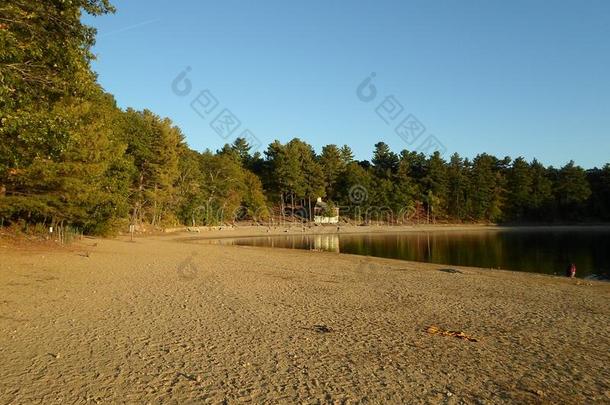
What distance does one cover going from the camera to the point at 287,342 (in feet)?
26.6

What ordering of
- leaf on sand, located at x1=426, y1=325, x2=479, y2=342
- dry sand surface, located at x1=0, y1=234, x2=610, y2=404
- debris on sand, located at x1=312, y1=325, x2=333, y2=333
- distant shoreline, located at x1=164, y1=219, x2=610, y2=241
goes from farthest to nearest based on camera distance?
distant shoreline, located at x1=164, y1=219, x2=610, y2=241 → debris on sand, located at x1=312, y1=325, x2=333, y2=333 → leaf on sand, located at x1=426, y1=325, x2=479, y2=342 → dry sand surface, located at x1=0, y1=234, x2=610, y2=404

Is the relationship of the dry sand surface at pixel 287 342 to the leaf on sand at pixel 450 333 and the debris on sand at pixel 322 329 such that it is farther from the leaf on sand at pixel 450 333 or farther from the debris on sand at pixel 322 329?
the leaf on sand at pixel 450 333

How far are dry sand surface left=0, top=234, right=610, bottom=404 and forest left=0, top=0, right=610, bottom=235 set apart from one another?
455 centimetres

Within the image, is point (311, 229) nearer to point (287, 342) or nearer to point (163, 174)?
point (163, 174)

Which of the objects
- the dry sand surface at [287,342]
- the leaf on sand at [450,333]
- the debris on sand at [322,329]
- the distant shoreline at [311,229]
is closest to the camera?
the dry sand surface at [287,342]

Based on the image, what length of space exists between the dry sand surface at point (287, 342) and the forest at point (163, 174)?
14.9ft


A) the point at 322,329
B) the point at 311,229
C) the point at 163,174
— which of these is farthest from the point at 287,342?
the point at 311,229

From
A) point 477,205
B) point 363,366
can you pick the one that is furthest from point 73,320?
point 477,205

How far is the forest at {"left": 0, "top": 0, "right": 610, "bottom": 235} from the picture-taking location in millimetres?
11328

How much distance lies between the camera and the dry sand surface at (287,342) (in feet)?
19.0

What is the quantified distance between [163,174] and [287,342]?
50028mm

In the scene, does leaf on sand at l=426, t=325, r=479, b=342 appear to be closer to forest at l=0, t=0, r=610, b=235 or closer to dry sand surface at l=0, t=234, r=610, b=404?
dry sand surface at l=0, t=234, r=610, b=404

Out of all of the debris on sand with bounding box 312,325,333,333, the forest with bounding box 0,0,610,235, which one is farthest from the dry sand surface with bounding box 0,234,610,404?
the forest with bounding box 0,0,610,235

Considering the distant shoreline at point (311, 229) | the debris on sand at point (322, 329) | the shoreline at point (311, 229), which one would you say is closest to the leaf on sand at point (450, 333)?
the debris on sand at point (322, 329)
